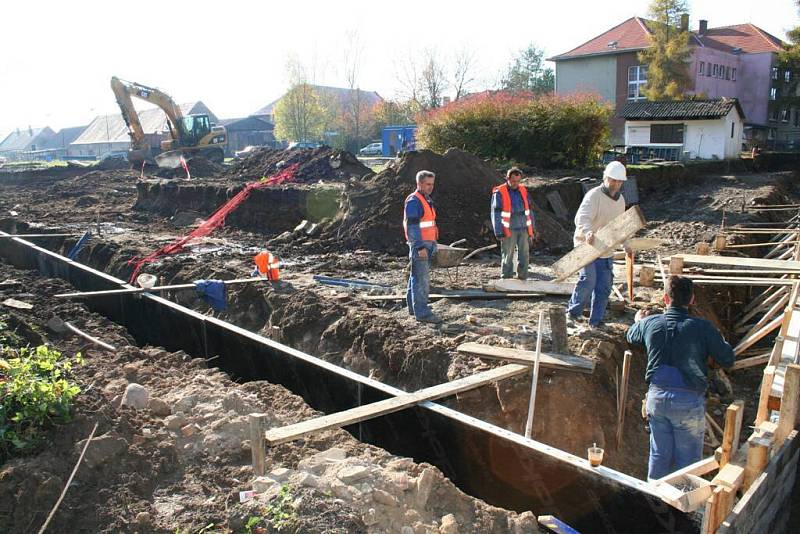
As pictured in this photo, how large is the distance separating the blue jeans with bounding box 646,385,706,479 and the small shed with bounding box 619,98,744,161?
1072 inches

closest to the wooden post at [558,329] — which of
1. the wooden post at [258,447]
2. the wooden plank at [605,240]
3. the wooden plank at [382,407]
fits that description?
the wooden plank at [382,407]

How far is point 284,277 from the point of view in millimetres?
9953

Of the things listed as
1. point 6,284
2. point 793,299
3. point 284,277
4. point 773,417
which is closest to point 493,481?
point 773,417

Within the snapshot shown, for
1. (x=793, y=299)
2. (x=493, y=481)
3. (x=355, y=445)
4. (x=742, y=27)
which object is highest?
(x=742, y=27)

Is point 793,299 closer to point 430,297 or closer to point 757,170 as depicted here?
point 430,297

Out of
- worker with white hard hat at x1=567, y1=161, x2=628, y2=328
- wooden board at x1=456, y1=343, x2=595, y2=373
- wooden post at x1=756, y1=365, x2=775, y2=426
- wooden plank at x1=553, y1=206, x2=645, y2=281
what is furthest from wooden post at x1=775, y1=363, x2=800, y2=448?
worker with white hard hat at x1=567, y1=161, x2=628, y2=328

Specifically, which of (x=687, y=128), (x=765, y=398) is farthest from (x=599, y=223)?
(x=687, y=128)

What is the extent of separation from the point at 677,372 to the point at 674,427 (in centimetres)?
44

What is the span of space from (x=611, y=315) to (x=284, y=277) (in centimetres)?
510

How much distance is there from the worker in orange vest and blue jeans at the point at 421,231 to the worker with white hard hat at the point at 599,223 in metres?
1.60

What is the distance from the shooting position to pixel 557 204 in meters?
15.2

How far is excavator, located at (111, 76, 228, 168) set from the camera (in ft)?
84.5

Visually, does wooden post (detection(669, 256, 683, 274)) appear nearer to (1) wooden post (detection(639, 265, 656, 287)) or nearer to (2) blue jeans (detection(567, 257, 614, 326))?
(1) wooden post (detection(639, 265, 656, 287))

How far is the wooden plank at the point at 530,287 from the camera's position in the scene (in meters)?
8.12
